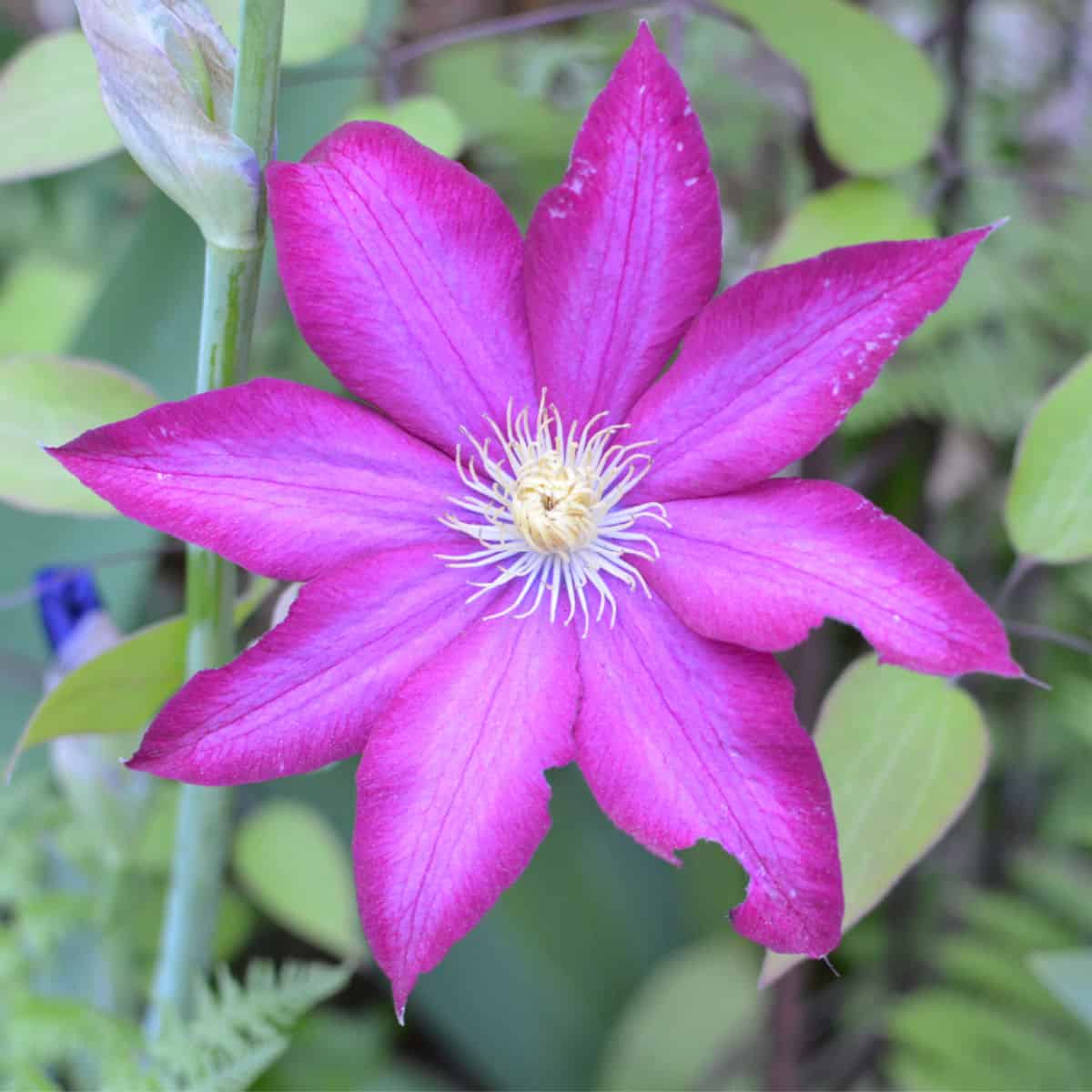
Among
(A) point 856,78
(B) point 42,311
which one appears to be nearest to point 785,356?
(A) point 856,78

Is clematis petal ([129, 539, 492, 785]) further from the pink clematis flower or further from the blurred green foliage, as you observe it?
the blurred green foliage

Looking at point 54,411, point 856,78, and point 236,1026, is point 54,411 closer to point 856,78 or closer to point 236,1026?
point 236,1026

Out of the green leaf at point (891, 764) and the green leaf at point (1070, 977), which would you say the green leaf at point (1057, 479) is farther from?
the green leaf at point (1070, 977)

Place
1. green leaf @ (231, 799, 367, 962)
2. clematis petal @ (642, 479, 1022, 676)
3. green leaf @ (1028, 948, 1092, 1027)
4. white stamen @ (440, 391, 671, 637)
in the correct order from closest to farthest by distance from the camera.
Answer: clematis petal @ (642, 479, 1022, 676) → white stamen @ (440, 391, 671, 637) → green leaf @ (1028, 948, 1092, 1027) → green leaf @ (231, 799, 367, 962)

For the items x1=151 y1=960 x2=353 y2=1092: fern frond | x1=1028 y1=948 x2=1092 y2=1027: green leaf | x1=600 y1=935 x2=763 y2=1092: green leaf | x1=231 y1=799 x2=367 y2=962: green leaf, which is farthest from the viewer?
x1=600 y1=935 x2=763 y2=1092: green leaf

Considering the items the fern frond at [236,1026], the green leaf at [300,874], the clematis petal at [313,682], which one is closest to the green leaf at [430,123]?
the clematis petal at [313,682]

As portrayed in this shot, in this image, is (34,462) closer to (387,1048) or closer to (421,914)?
(421,914)

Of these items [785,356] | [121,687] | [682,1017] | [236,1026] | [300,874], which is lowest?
[682,1017]

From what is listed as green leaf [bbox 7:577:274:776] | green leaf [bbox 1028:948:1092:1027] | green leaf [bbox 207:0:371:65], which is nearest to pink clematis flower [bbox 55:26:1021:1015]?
green leaf [bbox 7:577:274:776]
